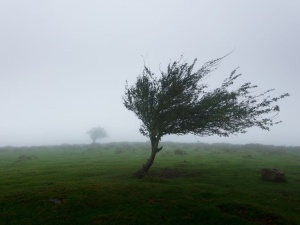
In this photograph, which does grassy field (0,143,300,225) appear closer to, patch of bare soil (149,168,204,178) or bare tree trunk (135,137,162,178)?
bare tree trunk (135,137,162,178)

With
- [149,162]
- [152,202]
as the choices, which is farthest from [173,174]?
[152,202]

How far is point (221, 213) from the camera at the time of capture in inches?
910

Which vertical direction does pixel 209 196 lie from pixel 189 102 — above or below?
below

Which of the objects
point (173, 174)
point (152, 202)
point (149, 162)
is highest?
point (149, 162)

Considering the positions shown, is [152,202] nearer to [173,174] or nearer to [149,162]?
[149,162]

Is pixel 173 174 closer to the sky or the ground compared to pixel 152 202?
closer to the sky

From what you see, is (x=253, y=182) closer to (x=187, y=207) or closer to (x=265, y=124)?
(x=265, y=124)

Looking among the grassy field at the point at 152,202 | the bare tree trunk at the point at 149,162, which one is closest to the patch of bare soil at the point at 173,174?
the bare tree trunk at the point at 149,162

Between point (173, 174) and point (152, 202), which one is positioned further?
point (173, 174)

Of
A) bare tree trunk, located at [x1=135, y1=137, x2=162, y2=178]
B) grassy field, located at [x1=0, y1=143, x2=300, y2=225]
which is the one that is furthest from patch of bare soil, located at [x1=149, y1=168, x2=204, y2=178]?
grassy field, located at [x1=0, y1=143, x2=300, y2=225]

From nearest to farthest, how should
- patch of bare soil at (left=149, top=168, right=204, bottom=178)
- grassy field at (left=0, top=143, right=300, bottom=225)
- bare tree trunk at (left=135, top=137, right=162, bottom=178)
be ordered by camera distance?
grassy field at (left=0, top=143, right=300, bottom=225), bare tree trunk at (left=135, top=137, right=162, bottom=178), patch of bare soil at (left=149, top=168, right=204, bottom=178)

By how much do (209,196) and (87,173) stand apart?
22023 millimetres

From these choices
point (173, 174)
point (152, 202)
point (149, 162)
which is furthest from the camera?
point (173, 174)

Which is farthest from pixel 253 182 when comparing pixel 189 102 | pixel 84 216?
pixel 84 216
